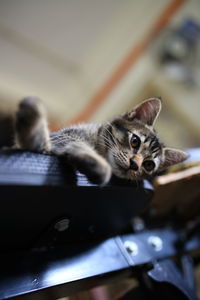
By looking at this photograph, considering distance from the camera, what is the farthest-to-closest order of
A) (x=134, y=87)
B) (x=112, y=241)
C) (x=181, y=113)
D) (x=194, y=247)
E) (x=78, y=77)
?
(x=78, y=77) → (x=134, y=87) → (x=181, y=113) → (x=194, y=247) → (x=112, y=241)

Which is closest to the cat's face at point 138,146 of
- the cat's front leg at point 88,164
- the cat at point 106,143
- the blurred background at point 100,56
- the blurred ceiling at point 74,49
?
the cat at point 106,143

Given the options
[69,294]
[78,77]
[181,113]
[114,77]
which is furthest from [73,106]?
[69,294]

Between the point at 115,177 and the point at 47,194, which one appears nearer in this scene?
the point at 47,194

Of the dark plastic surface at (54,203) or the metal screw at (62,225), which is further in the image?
the metal screw at (62,225)

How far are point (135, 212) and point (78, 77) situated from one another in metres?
1.95

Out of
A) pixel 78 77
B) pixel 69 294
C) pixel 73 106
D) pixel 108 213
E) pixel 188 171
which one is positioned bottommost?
pixel 73 106

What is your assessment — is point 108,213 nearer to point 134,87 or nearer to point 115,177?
point 115,177

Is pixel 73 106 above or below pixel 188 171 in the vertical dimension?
below

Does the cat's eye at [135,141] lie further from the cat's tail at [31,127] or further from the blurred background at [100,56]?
the blurred background at [100,56]

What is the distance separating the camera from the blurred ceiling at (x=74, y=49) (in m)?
2.07

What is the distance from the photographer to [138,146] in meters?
0.74

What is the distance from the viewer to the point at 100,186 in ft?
1.82

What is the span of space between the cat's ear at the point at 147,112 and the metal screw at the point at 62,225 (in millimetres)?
329

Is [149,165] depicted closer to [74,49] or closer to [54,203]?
[54,203]
